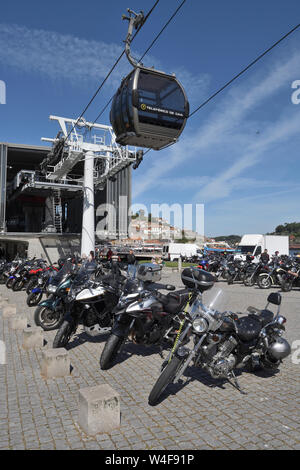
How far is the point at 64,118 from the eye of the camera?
2697 centimetres

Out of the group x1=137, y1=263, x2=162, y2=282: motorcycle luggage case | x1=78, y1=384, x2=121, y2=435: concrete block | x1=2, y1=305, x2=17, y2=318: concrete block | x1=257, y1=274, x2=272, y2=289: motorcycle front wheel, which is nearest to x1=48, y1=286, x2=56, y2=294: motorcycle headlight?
x1=137, y1=263, x2=162, y2=282: motorcycle luggage case

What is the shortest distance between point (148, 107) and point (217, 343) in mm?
5739

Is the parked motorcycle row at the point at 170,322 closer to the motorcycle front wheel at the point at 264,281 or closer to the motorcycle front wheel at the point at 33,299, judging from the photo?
the motorcycle front wheel at the point at 33,299

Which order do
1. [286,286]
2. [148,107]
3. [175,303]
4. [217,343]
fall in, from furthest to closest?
[286,286]
[148,107]
[175,303]
[217,343]

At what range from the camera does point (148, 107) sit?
785 cm

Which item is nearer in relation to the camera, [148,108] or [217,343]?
[217,343]

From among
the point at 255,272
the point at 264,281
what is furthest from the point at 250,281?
the point at 264,281

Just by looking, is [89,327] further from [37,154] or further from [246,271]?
[37,154]

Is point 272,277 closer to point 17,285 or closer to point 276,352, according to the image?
point 17,285

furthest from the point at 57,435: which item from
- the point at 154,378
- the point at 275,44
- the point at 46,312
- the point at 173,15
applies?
the point at 173,15

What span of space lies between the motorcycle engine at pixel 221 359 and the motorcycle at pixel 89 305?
7.08ft

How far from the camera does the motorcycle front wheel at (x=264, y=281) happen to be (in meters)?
13.8

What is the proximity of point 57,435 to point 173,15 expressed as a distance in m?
6.94

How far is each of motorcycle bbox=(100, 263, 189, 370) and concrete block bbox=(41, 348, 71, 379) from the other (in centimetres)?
52
